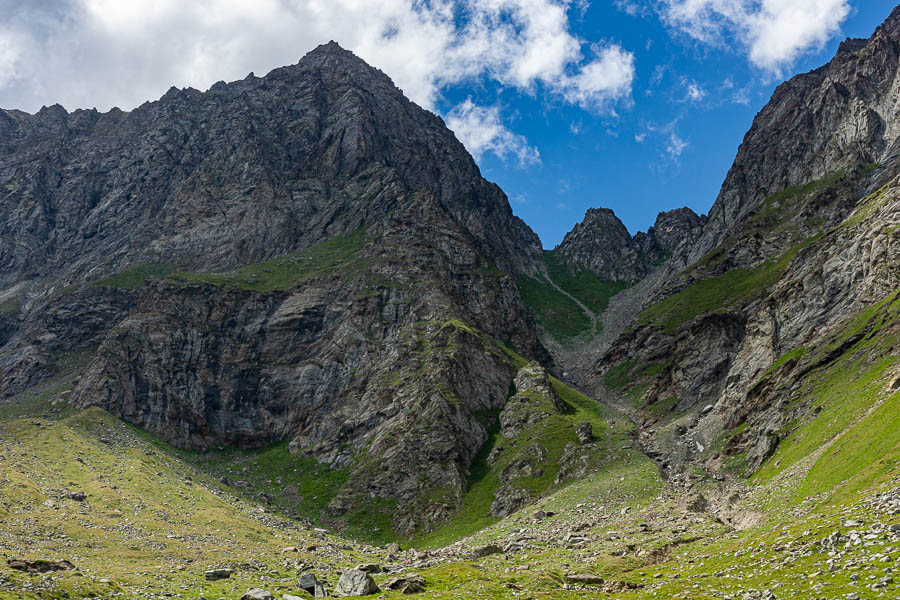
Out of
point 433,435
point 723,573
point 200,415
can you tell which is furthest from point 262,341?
point 723,573

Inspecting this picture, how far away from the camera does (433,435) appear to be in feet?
447

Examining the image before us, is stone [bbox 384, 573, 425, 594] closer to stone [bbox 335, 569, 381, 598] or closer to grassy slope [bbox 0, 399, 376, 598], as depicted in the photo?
stone [bbox 335, 569, 381, 598]

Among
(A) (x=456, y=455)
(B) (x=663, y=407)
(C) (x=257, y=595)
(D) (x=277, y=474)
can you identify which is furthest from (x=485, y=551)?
(B) (x=663, y=407)

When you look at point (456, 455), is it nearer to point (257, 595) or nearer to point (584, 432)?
point (584, 432)

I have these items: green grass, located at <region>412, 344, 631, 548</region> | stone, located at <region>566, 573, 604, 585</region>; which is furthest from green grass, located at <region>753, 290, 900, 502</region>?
green grass, located at <region>412, 344, 631, 548</region>

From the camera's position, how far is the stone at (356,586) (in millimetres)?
43844

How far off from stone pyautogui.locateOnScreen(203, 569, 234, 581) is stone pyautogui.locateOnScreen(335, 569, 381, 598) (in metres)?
14.3

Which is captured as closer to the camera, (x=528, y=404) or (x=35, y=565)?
(x=35, y=565)

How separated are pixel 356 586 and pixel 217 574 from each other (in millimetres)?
16884

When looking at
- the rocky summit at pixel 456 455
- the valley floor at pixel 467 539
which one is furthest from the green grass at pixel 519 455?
the valley floor at pixel 467 539

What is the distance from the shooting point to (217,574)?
172 feet

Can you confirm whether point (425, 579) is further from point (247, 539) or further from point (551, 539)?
point (247, 539)

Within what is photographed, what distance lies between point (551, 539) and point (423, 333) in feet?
361

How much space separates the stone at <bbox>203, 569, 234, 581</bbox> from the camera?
170ft
